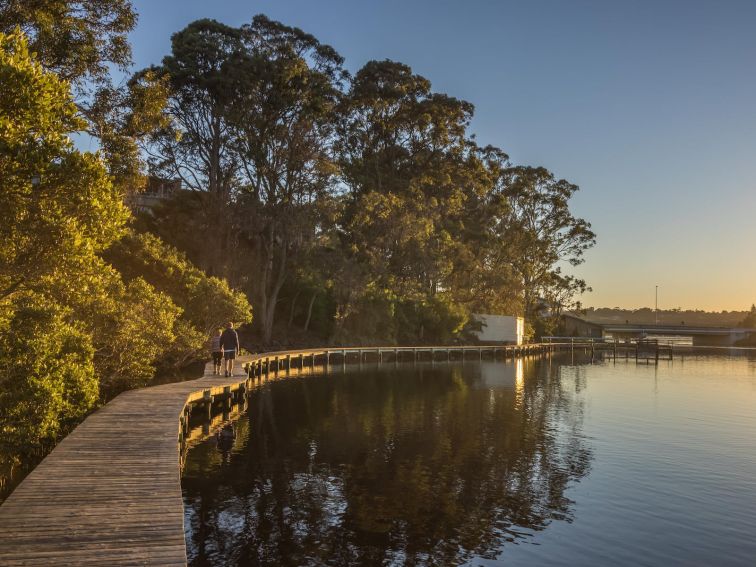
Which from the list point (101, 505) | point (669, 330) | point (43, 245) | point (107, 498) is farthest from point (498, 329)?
point (101, 505)

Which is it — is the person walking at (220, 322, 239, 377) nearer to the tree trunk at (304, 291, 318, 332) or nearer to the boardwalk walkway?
the boardwalk walkway

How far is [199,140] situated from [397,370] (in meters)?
20.6

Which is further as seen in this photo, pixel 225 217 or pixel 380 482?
pixel 225 217

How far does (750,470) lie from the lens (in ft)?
56.7

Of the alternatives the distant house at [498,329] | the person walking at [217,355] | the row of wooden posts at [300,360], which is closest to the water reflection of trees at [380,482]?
the row of wooden posts at [300,360]

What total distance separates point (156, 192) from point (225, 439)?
99.9 feet

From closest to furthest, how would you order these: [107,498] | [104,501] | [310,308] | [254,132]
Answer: [104,501] < [107,498] < [254,132] < [310,308]

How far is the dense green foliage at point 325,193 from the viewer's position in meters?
41.4

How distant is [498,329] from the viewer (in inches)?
2731

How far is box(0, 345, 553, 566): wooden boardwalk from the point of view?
24.6 feet

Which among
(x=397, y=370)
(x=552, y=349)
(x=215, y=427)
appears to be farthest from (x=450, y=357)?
(x=215, y=427)

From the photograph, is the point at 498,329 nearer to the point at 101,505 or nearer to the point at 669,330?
the point at 669,330

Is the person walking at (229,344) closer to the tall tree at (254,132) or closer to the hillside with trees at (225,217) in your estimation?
the hillside with trees at (225,217)

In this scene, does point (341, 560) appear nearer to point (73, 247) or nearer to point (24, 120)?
point (73, 247)
